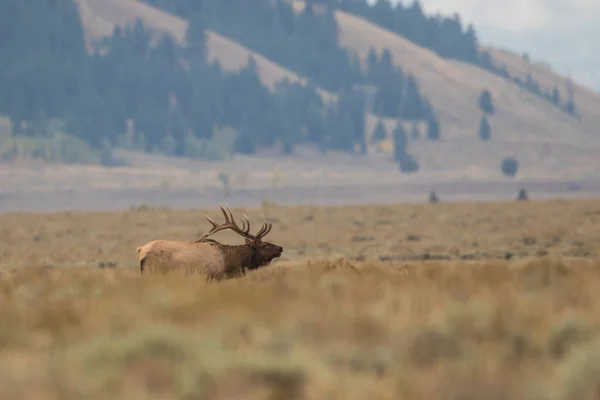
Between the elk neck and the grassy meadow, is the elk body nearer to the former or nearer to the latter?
the elk neck

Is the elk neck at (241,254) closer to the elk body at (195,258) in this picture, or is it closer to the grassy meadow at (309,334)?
the elk body at (195,258)

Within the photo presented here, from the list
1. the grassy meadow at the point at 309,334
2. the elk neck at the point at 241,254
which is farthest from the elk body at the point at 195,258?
the grassy meadow at the point at 309,334

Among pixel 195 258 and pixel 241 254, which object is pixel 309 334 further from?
pixel 241 254

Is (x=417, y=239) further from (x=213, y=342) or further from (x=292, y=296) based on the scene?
(x=213, y=342)

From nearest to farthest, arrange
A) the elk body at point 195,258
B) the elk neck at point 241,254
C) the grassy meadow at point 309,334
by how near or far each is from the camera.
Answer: the grassy meadow at point 309,334 < the elk body at point 195,258 < the elk neck at point 241,254

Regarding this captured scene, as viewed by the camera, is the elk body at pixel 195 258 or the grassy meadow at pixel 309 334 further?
the elk body at pixel 195 258

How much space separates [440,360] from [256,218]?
4762 centimetres

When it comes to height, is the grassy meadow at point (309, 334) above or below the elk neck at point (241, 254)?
below

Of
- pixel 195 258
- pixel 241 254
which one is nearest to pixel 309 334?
pixel 195 258

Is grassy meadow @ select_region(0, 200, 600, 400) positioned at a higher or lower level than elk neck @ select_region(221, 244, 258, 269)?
lower

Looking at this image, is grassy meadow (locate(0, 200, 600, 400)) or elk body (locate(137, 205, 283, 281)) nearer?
grassy meadow (locate(0, 200, 600, 400))

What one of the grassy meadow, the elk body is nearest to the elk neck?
the elk body

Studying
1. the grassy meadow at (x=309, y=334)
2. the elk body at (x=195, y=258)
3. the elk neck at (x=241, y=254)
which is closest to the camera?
the grassy meadow at (x=309, y=334)

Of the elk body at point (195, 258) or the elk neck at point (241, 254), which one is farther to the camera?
the elk neck at point (241, 254)
